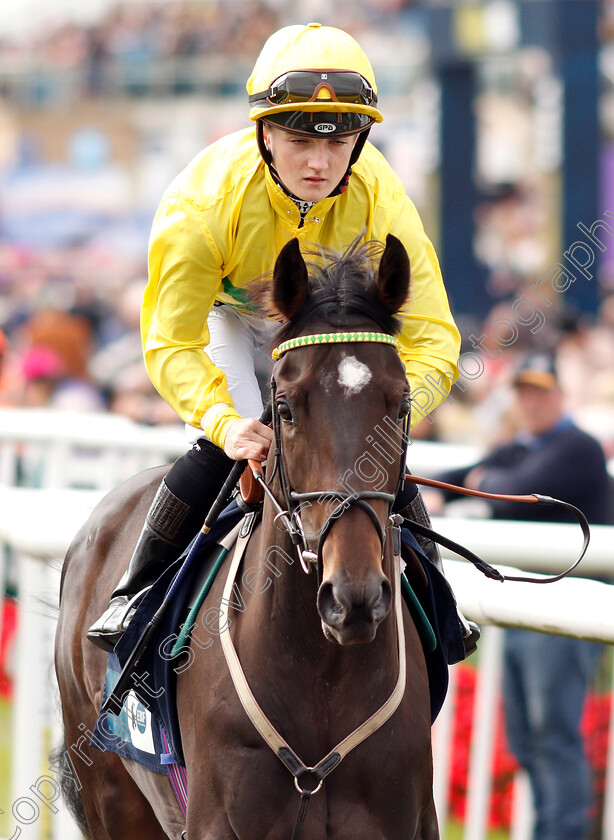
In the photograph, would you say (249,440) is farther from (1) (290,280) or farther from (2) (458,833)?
(2) (458,833)

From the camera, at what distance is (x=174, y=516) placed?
137 inches

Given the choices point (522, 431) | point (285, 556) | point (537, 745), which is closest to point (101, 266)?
point (522, 431)

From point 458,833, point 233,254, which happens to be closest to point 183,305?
point 233,254

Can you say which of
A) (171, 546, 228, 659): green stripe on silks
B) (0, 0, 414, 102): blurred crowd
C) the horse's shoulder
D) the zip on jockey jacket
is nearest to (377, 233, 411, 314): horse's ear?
the zip on jockey jacket

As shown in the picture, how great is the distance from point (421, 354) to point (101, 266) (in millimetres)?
16017

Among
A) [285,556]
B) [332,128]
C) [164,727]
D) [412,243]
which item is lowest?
[164,727]

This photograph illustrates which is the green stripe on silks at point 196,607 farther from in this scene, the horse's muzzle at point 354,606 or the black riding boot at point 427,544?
the horse's muzzle at point 354,606

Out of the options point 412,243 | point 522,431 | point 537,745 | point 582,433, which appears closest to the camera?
point 412,243

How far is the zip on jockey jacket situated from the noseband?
14.0 inches

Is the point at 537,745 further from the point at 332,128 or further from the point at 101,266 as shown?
the point at 101,266

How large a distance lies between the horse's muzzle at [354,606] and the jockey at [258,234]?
572mm

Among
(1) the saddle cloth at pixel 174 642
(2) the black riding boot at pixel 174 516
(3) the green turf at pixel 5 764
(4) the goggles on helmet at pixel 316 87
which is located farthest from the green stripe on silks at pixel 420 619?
(3) the green turf at pixel 5 764

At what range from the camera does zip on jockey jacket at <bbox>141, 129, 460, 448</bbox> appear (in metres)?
3.22

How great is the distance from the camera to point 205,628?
3.13 metres
